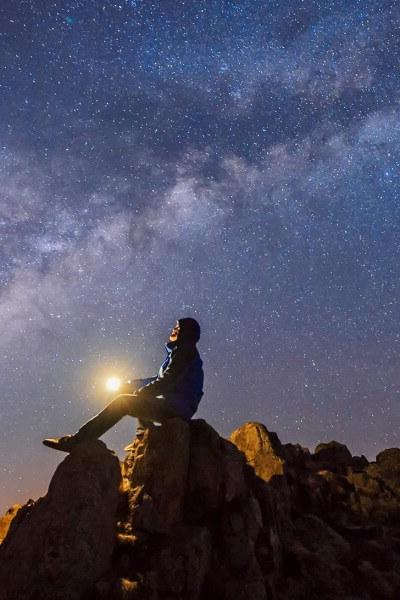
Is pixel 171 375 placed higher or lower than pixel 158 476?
higher

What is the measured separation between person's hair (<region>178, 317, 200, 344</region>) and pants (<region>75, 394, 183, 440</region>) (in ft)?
5.68

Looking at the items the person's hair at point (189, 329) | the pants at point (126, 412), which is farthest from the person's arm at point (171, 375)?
the person's hair at point (189, 329)

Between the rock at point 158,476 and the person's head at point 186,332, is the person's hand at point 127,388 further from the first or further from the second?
the person's head at point 186,332

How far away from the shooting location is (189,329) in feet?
34.6

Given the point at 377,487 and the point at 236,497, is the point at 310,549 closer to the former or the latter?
the point at 236,497

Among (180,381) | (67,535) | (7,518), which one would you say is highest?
(180,381)

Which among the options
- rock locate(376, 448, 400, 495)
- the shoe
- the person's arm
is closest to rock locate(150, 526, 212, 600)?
the shoe

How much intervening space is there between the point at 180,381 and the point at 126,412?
156 centimetres

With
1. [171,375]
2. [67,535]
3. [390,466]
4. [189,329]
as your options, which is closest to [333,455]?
[390,466]

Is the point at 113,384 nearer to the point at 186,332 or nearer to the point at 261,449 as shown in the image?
the point at 186,332

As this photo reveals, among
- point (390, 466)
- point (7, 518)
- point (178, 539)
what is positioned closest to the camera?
point (178, 539)

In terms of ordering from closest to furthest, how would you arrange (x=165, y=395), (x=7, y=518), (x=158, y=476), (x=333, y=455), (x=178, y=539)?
(x=178, y=539) → (x=158, y=476) → (x=165, y=395) → (x=7, y=518) → (x=333, y=455)

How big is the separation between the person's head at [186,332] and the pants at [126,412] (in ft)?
5.37

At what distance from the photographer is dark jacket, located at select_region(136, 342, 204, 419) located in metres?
9.80
